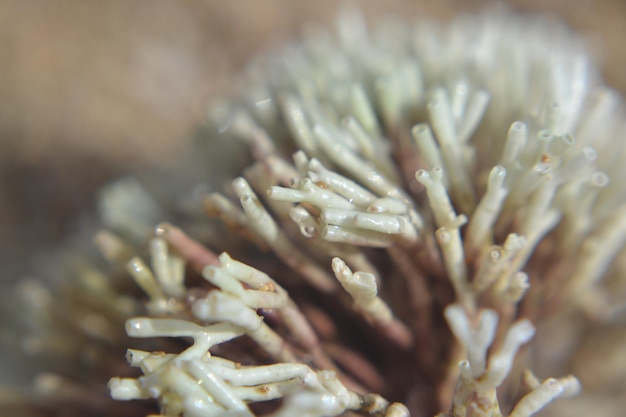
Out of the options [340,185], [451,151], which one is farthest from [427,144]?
[340,185]

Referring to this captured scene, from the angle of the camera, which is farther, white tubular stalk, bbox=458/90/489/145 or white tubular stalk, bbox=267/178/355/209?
white tubular stalk, bbox=458/90/489/145

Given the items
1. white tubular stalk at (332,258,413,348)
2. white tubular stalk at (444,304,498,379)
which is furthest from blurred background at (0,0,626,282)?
white tubular stalk at (444,304,498,379)

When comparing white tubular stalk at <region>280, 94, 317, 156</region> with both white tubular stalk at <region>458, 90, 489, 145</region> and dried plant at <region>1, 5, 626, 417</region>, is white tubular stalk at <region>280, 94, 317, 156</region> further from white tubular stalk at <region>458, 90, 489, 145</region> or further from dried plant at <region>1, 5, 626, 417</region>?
white tubular stalk at <region>458, 90, 489, 145</region>

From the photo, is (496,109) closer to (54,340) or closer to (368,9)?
(54,340)

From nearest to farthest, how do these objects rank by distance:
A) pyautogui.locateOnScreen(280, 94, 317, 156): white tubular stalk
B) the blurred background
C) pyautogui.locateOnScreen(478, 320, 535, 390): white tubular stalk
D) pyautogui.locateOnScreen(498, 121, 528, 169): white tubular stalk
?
pyautogui.locateOnScreen(478, 320, 535, 390): white tubular stalk, pyautogui.locateOnScreen(498, 121, 528, 169): white tubular stalk, pyautogui.locateOnScreen(280, 94, 317, 156): white tubular stalk, the blurred background

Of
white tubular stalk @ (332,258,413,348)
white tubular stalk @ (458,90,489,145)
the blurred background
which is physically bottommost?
white tubular stalk @ (332,258,413,348)

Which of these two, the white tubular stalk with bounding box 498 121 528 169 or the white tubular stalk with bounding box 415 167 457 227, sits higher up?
the white tubular stalk with bounding box 498 121 528 169

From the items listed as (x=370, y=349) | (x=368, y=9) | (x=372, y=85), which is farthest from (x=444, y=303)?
(x=368, y=9)

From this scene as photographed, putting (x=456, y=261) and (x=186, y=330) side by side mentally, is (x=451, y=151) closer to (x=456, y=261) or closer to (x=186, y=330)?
(x=456, y=261)
